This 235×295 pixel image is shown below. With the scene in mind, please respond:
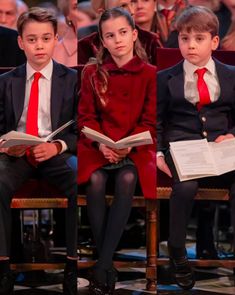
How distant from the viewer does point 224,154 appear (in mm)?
3625

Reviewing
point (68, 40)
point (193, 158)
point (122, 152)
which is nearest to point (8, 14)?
point (68, 40)

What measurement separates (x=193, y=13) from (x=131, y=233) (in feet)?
5.33

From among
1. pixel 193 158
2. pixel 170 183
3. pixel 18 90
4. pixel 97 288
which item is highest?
pixel 18 90

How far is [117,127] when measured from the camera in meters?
3.59

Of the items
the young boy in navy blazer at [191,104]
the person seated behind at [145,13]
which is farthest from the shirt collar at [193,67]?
the person seated behind at [145,13]

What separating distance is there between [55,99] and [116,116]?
0.30m

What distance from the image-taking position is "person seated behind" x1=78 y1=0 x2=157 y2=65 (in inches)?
142

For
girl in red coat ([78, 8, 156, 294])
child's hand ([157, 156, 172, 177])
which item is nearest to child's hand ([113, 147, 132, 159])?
girl in red coat ([78, 8, 156, 294])

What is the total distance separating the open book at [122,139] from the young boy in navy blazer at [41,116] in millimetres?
167

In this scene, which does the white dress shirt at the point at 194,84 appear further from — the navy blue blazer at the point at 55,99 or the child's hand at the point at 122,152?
the navy blue blazer at the point at 55,99

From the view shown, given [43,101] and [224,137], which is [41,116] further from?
[224,137]

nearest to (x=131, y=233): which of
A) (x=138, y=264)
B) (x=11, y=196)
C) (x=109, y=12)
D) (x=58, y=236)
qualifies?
(x=58, y=236)

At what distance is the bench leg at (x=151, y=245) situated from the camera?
3.61 meters

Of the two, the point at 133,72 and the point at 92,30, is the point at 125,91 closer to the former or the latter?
the point at 133,72
